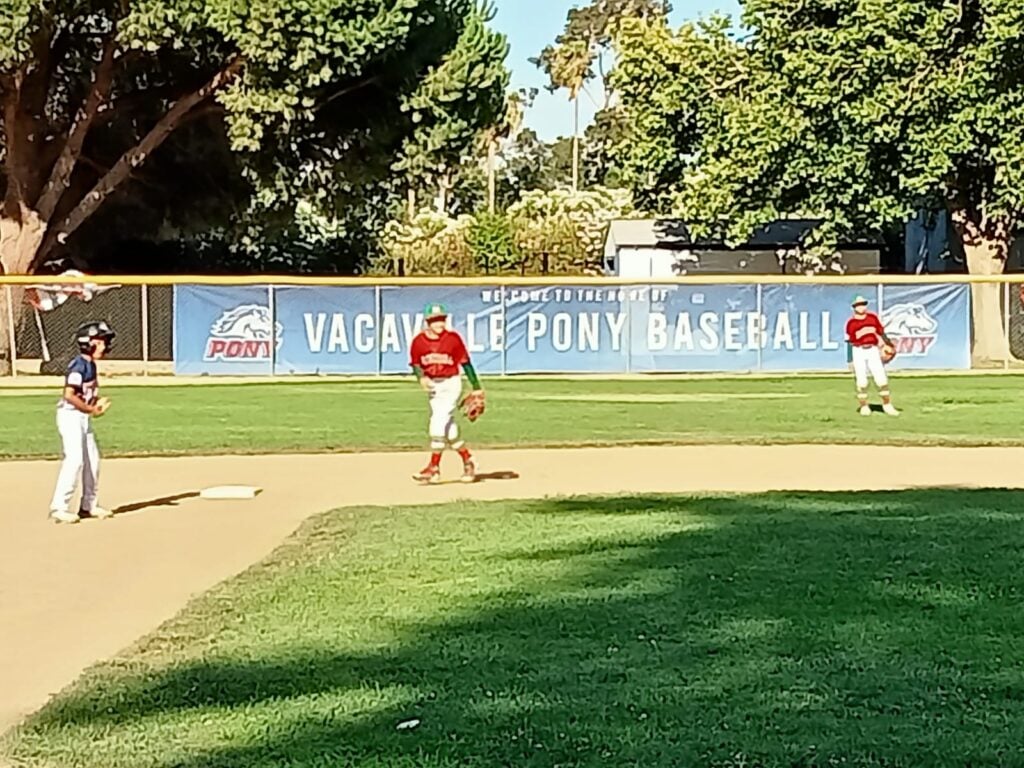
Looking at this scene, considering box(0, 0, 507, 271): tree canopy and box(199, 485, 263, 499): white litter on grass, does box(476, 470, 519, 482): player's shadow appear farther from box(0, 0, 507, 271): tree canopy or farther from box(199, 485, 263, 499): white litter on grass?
box(0, 0, 507, 271): tree canopy

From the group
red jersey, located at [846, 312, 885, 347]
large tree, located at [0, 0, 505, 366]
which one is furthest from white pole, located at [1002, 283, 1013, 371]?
red jersey, located at [846, 312, 885, 347]

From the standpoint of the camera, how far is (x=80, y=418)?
508 inches

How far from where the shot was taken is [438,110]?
39469 mm

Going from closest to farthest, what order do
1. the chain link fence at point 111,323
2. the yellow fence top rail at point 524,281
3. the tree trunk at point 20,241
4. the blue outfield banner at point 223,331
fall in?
1. the yellow fence top rail at point 524,281
2. the blue outfield banner at point 223,331
3. the chain link fence at point 111,323
4. the tree trunk at point 20,241

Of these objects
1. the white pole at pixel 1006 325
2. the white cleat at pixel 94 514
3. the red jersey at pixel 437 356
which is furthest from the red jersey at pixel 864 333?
the white pole at pixel 1006 325

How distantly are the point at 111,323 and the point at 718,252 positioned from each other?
719 inches

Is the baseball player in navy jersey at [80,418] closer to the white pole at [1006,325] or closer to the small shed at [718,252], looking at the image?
the white pole at [1006,325]

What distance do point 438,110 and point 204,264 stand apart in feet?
50.8

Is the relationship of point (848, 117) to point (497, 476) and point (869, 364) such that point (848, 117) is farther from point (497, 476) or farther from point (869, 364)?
point (497, 476)

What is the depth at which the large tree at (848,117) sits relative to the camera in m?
37.7

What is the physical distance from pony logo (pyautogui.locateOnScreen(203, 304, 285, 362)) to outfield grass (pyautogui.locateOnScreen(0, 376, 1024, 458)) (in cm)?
255

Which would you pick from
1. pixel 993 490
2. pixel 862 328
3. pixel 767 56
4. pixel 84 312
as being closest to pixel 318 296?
pixel 84 312

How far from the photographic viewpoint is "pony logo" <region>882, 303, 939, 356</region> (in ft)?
120

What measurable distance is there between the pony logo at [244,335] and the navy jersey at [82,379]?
23.2 meters
